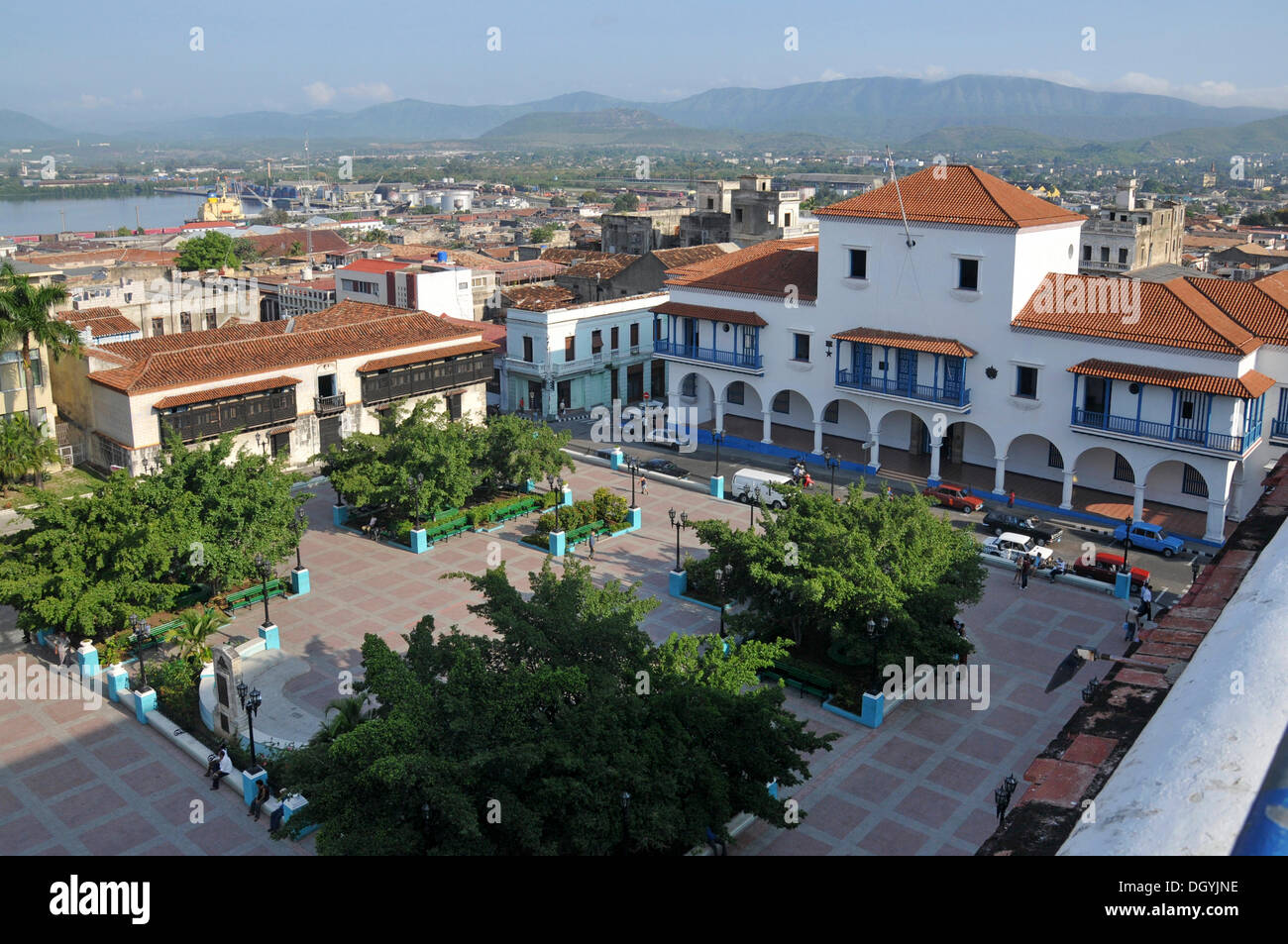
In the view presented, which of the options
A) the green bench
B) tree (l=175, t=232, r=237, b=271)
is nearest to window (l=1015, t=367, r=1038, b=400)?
the green bench

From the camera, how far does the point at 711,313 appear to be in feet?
151

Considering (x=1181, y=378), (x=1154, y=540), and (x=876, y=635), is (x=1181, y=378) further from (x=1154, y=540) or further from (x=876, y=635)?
(x=876, y=635)

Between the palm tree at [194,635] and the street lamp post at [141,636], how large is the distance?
27.4 inches

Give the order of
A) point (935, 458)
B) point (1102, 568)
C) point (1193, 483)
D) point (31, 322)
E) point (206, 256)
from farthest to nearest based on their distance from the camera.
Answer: point (206, 256)
point (935, 458)
point (31, 322)
point (1193, 483)
point (1102, 568)

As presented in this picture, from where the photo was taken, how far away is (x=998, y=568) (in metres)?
33.3

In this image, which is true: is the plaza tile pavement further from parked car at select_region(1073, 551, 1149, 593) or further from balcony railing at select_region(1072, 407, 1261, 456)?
balcony railing at select_region(1072, 407, 1261, 456)

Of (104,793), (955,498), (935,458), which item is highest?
(935,458)

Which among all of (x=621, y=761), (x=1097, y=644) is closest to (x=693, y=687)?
(x=621, y=761)

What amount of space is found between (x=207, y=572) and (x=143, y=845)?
10329 mm

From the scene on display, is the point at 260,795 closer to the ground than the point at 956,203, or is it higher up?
closer to the ground

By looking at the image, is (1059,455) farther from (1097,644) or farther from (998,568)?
(1097,644)

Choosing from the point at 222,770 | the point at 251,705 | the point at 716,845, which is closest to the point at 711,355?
the point at 251,705

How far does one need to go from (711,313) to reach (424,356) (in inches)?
498

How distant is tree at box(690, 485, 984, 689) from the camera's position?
23.8 meters
